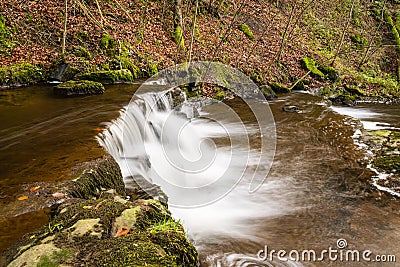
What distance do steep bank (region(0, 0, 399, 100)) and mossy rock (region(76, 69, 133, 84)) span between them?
0.60 m

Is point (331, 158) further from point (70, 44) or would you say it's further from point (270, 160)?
point (70, 44)

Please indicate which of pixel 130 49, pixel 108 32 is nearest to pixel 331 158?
pixel 130 49

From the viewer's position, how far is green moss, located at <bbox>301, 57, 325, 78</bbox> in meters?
17.4

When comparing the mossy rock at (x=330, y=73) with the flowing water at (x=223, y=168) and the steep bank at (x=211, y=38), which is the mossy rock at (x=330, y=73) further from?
the flowing water at (x=223, y=168)

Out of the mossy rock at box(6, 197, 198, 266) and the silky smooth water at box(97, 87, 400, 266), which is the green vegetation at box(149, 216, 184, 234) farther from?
the silky smooth water at box(97, 87, 400, 266)

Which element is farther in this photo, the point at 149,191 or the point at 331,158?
the point at 331,158

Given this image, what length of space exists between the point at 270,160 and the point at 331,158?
135 centimetres

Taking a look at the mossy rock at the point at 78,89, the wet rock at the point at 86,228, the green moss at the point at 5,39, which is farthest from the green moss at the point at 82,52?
the wet rock at the point at 86,228

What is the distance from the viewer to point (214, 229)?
4676 mm

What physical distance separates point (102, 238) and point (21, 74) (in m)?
9.23

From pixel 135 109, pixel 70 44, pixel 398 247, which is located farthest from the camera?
pixel 70 44

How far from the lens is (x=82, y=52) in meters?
11.7

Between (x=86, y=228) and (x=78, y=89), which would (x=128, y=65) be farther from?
(x=86, y=228)

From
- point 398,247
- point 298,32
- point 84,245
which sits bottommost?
point 398,247
